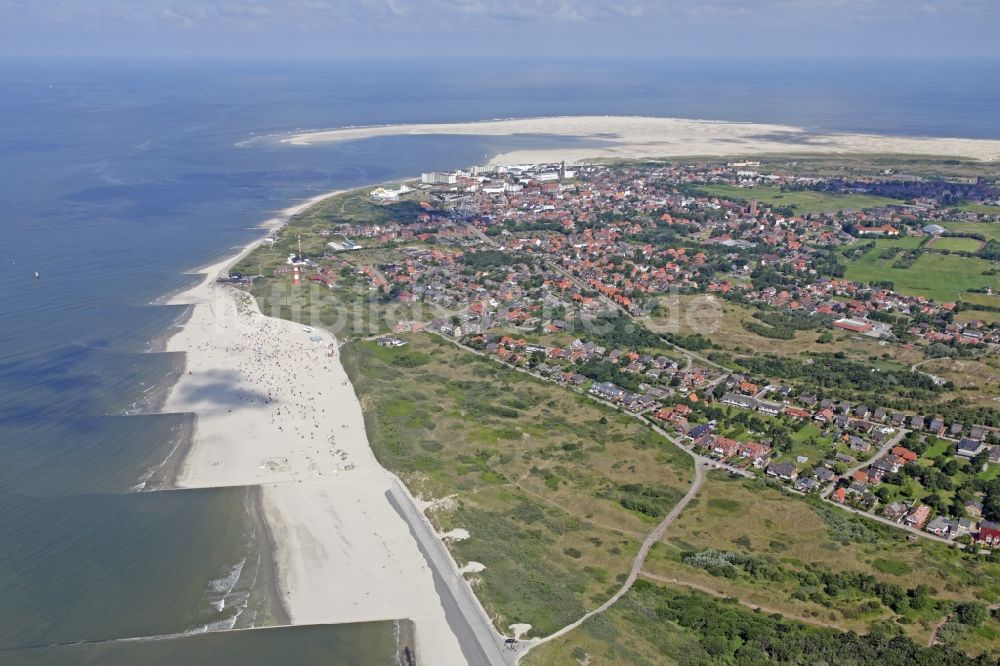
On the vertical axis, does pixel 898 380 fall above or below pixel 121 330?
above

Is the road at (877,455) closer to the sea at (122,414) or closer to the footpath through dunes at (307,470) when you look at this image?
the footpath through dunes at (307,470)

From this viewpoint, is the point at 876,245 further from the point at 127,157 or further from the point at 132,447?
the point at 127,157

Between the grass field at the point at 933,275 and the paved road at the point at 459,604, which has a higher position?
the grass field at the point at 933,275

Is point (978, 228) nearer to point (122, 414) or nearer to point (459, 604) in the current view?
point (459, 604)

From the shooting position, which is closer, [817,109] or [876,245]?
[876,245]

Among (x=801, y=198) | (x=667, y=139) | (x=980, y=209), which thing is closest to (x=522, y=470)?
(x=801, y=198)

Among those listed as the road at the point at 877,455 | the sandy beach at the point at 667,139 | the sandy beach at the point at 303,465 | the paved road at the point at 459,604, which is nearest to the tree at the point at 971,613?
the road at the point at 877,455

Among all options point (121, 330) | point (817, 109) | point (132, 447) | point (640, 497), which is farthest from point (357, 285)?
point (817, 109)
